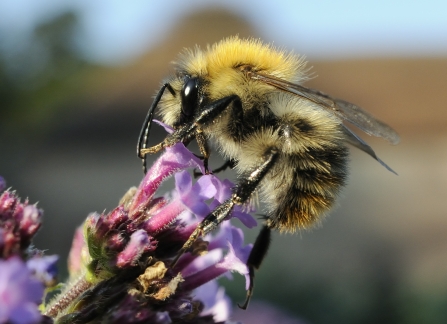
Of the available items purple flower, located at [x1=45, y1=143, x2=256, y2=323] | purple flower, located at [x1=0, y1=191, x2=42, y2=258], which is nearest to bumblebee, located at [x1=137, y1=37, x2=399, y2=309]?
purple flower, located at [x1=45, y1=143, x2=256, y2=323]

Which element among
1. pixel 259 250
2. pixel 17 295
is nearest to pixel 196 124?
pixel 259 250

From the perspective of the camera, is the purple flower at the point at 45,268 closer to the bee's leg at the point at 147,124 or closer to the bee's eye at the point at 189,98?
the bee's leg at the point at 147,124

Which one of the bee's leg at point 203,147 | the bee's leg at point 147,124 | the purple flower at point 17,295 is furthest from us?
the bee's leg at point 147,124

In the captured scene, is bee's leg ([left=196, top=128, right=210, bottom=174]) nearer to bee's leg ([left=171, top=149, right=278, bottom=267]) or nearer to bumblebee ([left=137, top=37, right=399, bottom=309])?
bumblebee ([left=137, top=37, right=399, bottom=309])

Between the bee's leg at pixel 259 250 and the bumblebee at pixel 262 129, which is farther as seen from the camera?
the bee's leg at pixel 259 250

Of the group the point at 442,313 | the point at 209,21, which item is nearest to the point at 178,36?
the point at 209,21

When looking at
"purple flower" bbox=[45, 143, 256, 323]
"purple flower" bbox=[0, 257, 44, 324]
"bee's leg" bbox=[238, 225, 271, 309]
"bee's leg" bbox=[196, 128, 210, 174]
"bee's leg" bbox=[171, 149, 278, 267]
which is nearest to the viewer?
"purple flower" bbox=[0, 257, 44, 324]

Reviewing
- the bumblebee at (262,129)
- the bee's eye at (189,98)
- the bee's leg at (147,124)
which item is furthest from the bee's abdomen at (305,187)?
the bee's leg at (147,124)
